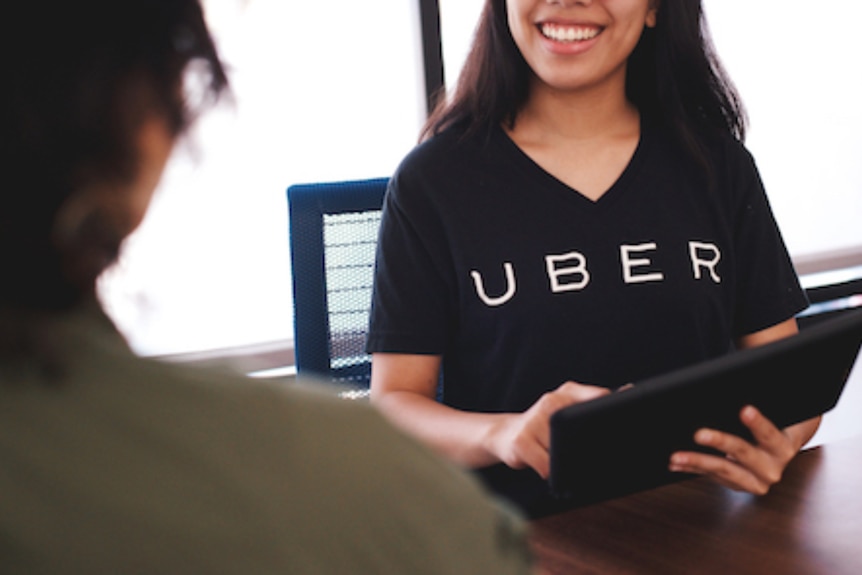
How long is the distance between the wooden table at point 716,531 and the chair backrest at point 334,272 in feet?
1.67

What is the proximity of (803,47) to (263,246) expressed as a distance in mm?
1765

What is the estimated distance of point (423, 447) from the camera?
0.42 metres

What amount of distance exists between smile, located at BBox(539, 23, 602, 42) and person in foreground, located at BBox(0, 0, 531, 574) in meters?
1.05

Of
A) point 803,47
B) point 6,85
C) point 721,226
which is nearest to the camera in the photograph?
point 6,85

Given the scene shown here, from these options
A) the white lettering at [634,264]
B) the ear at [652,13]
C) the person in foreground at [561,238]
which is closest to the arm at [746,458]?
the person in foreground at [561,238]

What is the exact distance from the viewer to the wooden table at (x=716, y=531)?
981 mm

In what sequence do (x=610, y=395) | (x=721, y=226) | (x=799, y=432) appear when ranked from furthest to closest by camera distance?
(x=721, y=226)
(x=799, y=432)
(x=610, y=395)

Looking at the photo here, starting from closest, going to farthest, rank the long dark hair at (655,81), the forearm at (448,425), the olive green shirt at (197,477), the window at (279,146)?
1. the olive green shirt at (197,477)
2. the forearm at (448,425)
3. the long dark hair at (655,81)
4. the window at (279,146)

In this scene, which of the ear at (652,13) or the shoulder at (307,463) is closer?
the shoulder at (307,463)

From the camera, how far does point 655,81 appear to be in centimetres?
156

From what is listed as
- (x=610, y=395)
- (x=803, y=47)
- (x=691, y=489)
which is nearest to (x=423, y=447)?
(x=610, y=395)

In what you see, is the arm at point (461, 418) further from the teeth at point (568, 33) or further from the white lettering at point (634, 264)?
the teeth at point (568, 33)

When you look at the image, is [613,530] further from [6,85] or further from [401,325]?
[6,85]

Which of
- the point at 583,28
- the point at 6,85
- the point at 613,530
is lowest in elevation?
the point at 613,530
